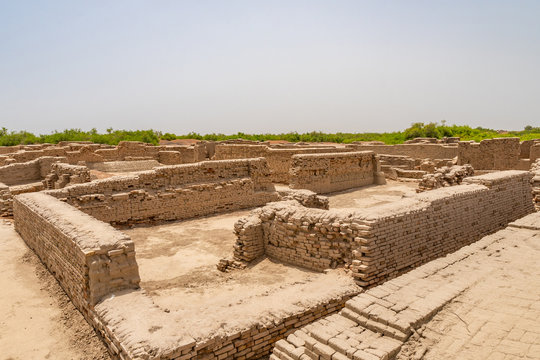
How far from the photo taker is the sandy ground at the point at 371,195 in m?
12.8

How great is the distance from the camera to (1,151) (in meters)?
27.5

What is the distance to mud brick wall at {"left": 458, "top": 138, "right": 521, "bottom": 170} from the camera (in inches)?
680

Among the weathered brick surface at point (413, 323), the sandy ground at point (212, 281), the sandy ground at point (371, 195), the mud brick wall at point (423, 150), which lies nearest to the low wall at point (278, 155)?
the sandy ground at point (371, 195)

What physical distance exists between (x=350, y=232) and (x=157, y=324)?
10.8ft

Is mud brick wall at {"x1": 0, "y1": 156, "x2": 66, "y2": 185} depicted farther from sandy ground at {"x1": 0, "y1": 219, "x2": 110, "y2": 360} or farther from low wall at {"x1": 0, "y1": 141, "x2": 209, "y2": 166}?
sandy ground at {"x1": 0, "y1": 219, "x2": 110, "y2": 360}

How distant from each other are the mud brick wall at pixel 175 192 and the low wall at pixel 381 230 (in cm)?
386

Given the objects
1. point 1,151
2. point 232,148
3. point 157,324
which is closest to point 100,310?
point 157,324

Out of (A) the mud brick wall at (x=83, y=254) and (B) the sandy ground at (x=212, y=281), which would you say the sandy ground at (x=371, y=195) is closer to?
(B) the sandy ground at (x=212, y=281)

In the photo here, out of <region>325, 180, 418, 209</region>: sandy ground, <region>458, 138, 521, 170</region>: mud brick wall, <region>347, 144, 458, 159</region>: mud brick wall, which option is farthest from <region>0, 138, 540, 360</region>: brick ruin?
<region>347, 144, 458, 159</region>: mud brick wall

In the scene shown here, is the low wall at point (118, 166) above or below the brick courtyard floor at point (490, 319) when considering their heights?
above

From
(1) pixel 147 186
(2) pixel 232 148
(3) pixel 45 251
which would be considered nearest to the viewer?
(3) pixel 45 251

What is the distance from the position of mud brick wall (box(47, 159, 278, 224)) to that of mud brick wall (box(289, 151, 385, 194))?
1515 mm

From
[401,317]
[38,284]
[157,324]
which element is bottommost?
[38,284]

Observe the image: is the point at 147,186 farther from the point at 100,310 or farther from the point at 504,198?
the point at 504,198
